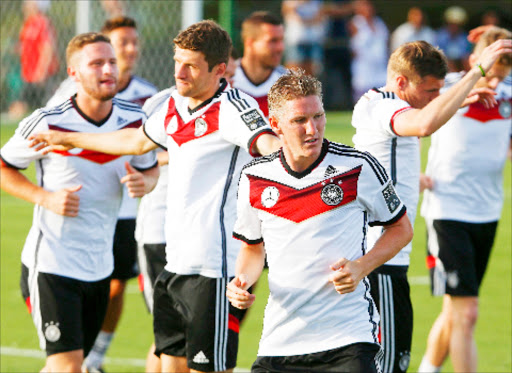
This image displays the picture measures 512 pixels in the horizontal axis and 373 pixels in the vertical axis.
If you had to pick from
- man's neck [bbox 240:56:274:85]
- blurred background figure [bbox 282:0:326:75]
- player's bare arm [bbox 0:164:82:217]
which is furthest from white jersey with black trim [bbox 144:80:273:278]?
blurred background figure [bbox 282:0:326:75]

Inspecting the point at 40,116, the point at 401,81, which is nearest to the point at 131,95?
the point at 40,116

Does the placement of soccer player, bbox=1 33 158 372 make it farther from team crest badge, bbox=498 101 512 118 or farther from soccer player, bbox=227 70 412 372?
team crest badge, bbox=498 101 512 118

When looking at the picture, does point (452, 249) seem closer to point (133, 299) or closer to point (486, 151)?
point (486, 151)

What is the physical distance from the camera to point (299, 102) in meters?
4.62

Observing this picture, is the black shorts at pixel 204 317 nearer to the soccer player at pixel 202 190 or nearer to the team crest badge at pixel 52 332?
the soccer player at pixel 202 190

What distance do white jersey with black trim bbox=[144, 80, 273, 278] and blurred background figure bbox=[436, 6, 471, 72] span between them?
22625mm

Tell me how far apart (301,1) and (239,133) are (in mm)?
20015

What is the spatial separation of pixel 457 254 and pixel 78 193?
2647 millimetres

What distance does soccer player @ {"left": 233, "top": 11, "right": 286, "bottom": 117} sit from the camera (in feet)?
28.2

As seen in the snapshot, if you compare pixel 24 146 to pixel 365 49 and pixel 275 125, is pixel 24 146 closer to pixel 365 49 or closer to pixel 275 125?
pixel 275 125

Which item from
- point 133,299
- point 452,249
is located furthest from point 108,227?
point 133,299

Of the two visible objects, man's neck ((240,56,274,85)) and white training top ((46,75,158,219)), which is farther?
man's neck ((240,56,274,85))

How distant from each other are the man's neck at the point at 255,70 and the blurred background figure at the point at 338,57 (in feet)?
56.6

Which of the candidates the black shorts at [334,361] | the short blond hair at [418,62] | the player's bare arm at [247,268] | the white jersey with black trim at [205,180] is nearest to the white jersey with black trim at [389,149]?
the short blond hair at [418,62]
